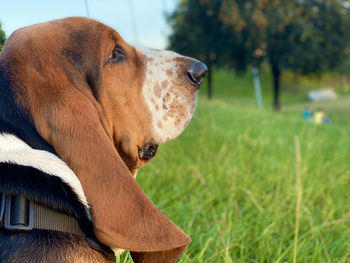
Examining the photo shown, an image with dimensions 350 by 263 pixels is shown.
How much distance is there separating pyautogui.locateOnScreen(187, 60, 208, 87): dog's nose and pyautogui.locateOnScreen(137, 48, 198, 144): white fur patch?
0.09 feet

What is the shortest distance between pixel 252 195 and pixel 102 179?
2.02 m

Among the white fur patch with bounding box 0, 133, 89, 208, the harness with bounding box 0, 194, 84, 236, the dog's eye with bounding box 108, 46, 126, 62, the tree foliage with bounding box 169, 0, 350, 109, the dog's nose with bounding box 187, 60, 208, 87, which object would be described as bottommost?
the tree foliage with bounding box 169, 0, 350, 109

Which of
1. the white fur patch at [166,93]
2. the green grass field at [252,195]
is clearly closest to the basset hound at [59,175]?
the white fur patch at [166,93]

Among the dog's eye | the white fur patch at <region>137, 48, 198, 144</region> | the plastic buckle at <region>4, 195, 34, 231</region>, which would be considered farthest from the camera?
the white fur patch at <region>137, 48, 198, 144</region>

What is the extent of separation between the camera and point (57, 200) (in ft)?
3.99

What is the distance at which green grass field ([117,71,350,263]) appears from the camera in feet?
7.48

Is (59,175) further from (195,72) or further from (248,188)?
(248,188)

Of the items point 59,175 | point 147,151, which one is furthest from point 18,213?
point 147,151

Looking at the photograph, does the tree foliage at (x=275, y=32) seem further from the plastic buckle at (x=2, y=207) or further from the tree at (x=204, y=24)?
the plastic buckle at (x=2, y=207)

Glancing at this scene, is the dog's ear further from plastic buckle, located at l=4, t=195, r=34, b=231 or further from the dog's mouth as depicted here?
the dog's mouth

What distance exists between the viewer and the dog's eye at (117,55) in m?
1.66

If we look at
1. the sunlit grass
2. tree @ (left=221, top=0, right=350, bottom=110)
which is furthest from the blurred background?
tree @ (left=221, top=0, right=350, bottom=110)

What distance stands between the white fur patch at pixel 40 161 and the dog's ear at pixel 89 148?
0.03m

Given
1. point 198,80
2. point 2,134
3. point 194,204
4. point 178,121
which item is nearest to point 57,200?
point 2,134
